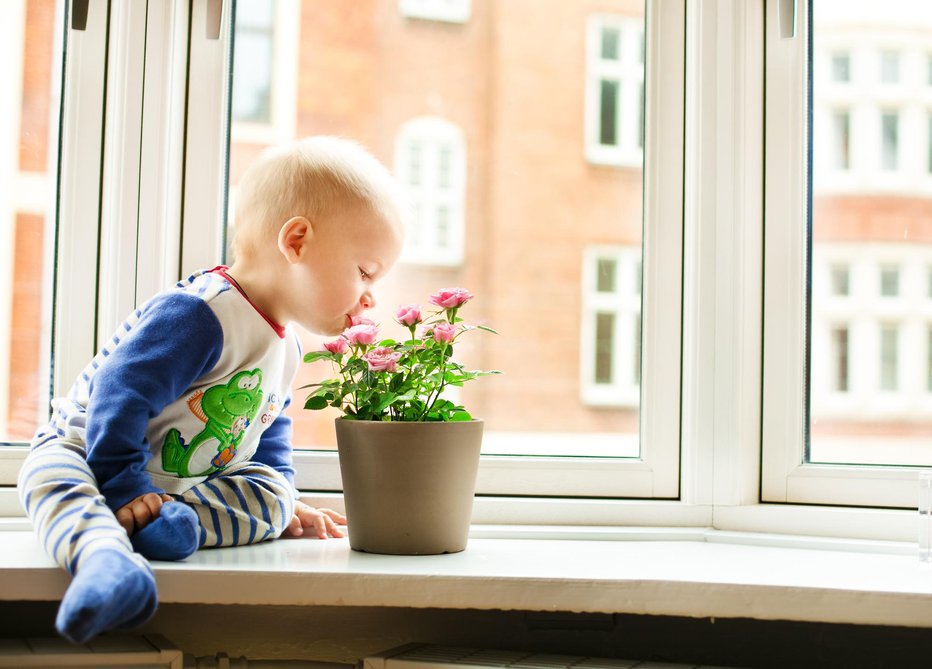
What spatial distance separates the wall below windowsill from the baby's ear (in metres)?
0.38

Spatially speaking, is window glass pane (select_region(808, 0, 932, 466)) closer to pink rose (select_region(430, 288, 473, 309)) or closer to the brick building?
the brick building

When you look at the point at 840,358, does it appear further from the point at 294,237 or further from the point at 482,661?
the point at 294,237

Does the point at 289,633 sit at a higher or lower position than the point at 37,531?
lower

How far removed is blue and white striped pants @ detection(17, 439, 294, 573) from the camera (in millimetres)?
999

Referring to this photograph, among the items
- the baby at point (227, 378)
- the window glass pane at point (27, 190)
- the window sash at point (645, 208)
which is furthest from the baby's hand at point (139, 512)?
the window glass pane at point (27, 190)

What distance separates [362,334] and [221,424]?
0.21m

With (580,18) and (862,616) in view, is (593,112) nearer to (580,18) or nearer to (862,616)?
(580,18)

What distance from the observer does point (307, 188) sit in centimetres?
121

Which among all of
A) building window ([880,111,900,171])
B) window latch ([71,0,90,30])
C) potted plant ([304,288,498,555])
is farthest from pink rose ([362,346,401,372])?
building window ([880,111,900,171])

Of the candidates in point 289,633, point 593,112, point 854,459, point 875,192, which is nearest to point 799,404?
point 854,459

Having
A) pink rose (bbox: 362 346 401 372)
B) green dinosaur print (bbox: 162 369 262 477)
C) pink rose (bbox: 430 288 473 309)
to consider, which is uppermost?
pink rose (bbox: 430 288 473 309)

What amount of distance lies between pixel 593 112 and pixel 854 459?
0.66 metres

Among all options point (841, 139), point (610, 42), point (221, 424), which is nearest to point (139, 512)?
point (221, 424)

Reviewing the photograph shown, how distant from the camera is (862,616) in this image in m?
1.01
